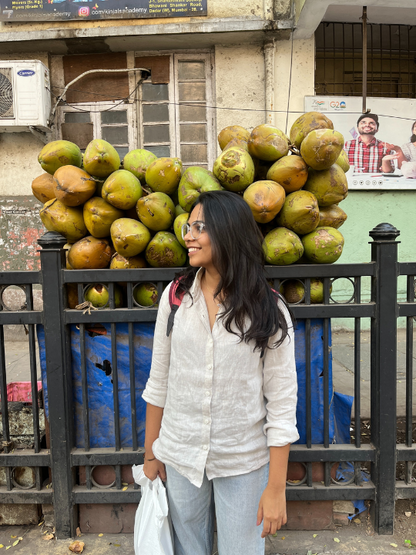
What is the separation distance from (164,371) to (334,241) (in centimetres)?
109

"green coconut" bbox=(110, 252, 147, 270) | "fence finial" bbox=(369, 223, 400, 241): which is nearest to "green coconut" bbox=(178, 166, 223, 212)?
"green coconut" bbox=(110, 252, 147, 270)

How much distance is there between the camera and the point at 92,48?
20.7 ft

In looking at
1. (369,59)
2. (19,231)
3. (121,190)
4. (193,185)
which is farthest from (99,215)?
(369,59)

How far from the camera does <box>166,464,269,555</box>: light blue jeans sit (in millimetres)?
1507

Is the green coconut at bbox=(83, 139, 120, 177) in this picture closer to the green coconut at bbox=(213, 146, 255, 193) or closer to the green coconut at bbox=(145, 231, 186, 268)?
the green coconut at bbox=(145, 231, 186, 268)

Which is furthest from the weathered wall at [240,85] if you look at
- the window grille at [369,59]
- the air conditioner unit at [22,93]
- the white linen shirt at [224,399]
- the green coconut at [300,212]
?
the white linen shirt at [224,399]

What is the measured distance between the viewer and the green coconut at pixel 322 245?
2109mm

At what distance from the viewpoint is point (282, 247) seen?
6.66ft

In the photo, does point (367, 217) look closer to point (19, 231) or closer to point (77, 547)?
point (19, 231)

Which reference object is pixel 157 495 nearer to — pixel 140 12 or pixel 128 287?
pixel 128 287

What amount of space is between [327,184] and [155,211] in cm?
89

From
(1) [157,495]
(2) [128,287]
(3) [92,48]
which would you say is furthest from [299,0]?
(1) [157,495]

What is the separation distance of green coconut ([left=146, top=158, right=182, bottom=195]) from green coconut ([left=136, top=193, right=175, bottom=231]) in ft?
0.23

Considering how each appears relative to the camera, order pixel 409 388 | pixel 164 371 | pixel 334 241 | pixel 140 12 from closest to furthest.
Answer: pixel 164 371, pixel 334 241, pixel 409 388, pixel 140 12
